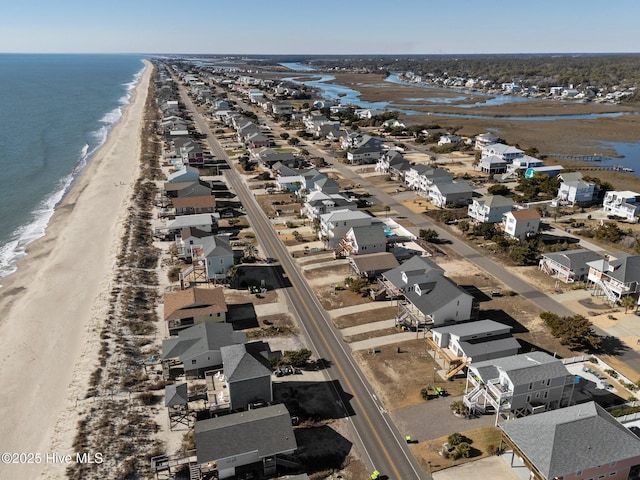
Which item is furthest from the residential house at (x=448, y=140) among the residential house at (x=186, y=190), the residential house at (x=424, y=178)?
the residential house at (x=186, y=190)

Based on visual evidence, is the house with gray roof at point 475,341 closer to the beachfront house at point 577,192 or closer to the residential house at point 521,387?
the residential house at point 521,387

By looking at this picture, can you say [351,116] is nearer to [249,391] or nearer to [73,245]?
[73,245]

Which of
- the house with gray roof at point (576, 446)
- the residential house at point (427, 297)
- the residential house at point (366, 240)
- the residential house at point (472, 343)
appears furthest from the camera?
the residential house at point (366, 240)

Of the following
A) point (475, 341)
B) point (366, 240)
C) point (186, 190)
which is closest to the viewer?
point (475, 341)

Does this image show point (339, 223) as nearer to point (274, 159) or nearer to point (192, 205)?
point (192, 205)

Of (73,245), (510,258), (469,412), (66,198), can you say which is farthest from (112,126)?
(469,412)

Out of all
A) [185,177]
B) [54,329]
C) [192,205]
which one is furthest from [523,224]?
[54,329]
